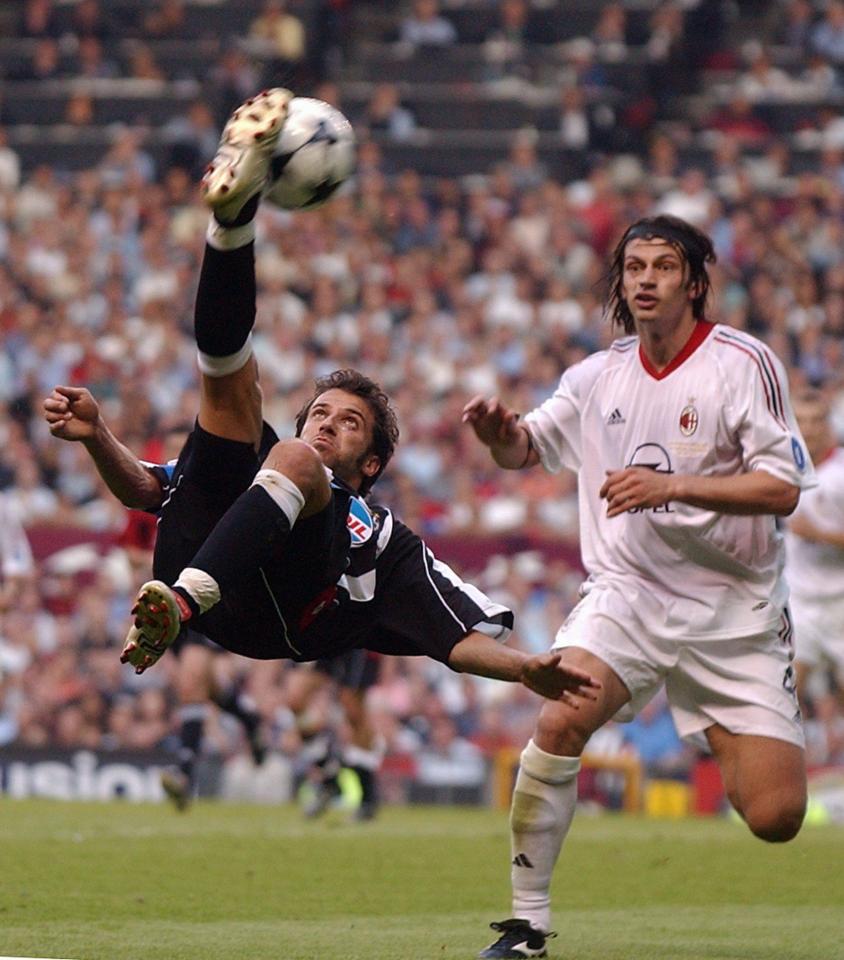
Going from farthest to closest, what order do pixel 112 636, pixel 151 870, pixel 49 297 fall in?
pixel 49 297 < pixel 112 636 < pixel 151 870

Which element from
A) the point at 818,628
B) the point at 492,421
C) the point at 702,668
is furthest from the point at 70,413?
the point at 818,628

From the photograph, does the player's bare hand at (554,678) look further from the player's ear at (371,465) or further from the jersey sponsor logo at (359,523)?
the player's ear at (371,465)

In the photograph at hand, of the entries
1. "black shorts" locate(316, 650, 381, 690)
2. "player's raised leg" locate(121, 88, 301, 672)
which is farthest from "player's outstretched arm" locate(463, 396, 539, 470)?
"black shorts" locate(316, 650, 381, 690)

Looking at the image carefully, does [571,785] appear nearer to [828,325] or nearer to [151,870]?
[151,870]

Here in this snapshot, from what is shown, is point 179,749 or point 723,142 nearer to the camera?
point 179,749

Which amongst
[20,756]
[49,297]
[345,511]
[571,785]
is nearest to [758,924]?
[571,785]

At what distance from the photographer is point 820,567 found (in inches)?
515

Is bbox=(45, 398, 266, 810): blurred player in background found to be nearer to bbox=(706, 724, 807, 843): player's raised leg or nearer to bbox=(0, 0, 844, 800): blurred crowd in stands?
bbox=(0, 0, 844, 800): blurred crowd in stands

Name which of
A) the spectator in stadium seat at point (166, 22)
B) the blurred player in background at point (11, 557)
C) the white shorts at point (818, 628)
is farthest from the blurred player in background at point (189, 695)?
the spectator in stadium seat at point (166, 22)

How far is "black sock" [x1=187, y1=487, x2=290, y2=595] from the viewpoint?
643 cm

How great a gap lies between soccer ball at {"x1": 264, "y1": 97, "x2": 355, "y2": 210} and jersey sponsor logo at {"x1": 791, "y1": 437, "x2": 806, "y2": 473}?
1.76 metres

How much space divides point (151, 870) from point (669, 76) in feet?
51.4

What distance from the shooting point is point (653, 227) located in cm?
750

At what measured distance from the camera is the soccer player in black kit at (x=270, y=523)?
21.1 ft
